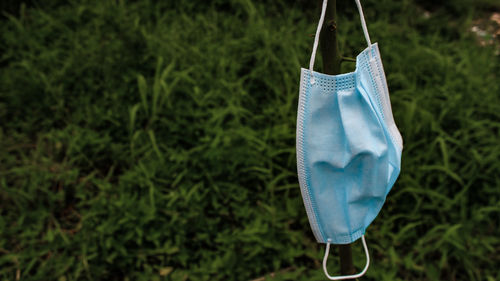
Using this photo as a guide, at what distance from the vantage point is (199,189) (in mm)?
2059

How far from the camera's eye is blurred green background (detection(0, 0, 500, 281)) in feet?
6.14

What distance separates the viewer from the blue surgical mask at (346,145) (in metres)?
0.98

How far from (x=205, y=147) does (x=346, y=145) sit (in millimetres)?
1235

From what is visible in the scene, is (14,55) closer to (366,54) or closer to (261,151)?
(261,151)

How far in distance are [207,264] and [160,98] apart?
1.03m

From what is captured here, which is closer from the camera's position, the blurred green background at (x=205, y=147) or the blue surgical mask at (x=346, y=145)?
the blue surgical mask at (x=346, y=145)

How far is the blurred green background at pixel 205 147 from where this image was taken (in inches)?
73.7

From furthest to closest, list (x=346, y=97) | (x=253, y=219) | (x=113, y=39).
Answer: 1. (x=113, y=39)
2. (x=253, y=219)
3. (x=346, y=97)

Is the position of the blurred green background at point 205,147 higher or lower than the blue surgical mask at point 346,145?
lower

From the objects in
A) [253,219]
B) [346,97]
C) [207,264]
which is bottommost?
[207,264]

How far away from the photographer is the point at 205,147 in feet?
7.07

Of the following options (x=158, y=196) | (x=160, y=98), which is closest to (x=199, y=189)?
(x=158, y=196)

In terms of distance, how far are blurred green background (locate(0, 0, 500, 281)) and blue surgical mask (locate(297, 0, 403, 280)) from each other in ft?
2.36

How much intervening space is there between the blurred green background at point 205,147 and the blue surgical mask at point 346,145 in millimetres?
719
